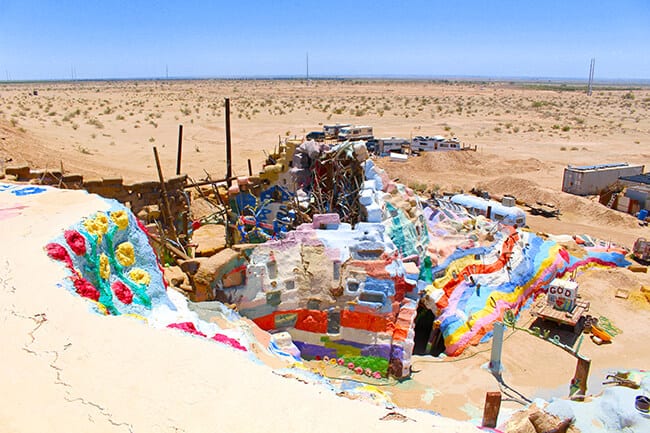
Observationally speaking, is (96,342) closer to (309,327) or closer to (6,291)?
(6,291)

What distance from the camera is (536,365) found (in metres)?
11.8

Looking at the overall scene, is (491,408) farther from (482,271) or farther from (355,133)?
(355,133)

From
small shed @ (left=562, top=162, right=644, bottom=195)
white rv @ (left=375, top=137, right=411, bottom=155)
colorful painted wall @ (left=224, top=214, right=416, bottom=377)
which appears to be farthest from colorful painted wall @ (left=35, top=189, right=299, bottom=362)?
white rv @ (left=375, top=137, right=411, bottom=155)

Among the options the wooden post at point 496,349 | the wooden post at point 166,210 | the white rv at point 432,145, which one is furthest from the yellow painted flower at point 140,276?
the white rv at point 432,145

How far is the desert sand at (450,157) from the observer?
10.7 metres

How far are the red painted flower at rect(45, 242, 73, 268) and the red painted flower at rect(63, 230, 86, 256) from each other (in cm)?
18

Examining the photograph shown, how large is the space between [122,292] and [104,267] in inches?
16.4

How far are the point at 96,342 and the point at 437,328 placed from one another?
372 inches

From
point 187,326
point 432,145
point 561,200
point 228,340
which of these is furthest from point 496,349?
point 432,145

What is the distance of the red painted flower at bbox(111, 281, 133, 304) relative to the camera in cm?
704

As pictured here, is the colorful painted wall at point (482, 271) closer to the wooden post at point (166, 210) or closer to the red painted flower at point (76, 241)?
the wooden post at point (166, 210)

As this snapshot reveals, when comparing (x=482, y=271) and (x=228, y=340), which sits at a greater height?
(x=228, y=340)

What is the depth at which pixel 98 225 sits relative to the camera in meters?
7.59

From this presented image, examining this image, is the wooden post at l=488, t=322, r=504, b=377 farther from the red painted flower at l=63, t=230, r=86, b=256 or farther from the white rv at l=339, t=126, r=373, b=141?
the white rv at l=339, t=126, r=373, b=141
